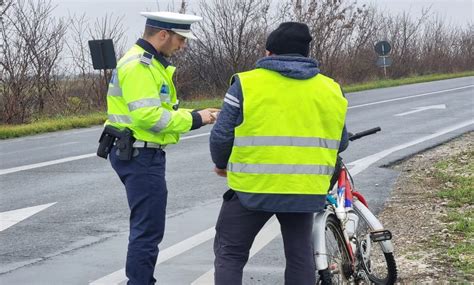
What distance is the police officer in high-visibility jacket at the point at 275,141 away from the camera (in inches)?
155

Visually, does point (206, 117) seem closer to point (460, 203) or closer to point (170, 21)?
point (170, 21)

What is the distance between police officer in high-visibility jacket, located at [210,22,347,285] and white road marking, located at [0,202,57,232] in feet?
13.4

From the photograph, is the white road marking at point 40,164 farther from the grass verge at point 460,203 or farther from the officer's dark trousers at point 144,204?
the officer's dark trousers at point 144,204

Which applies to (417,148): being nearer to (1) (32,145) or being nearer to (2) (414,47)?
(1) (32,145)

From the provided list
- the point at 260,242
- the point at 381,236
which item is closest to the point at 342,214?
the point at 381,236

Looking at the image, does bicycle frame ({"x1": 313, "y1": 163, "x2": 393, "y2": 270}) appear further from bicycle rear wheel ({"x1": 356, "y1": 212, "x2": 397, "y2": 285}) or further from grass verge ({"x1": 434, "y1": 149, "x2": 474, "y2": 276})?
grass verge ({"x1": 434, "y1": 149, "x2": 474, "y2": 276})

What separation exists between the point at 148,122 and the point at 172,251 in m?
2.27

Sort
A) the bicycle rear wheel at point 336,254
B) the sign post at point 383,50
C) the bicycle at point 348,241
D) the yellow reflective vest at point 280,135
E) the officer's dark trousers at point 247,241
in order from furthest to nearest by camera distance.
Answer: the sign post at point 383,50 → the bicycle rear wheel at point 336,254 → the bicycle at point 348,241 → the officer's dark trousers at point 247,241 → the yellow reflective vest at point 280,135

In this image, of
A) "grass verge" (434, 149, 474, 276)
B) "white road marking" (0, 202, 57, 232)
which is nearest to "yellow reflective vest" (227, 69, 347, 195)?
"grass verge" (434, 149, 474, 276)

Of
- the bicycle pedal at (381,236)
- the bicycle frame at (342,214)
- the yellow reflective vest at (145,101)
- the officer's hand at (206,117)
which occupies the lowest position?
the bicycle pedal at (381,236)

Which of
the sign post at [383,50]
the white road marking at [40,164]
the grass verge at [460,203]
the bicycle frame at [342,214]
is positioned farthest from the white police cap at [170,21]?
the sign post at [383,50]

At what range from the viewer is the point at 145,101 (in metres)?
4.52

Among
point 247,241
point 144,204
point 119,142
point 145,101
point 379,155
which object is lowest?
point 379,155

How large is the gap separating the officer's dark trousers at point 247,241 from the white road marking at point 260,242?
4.84ft
